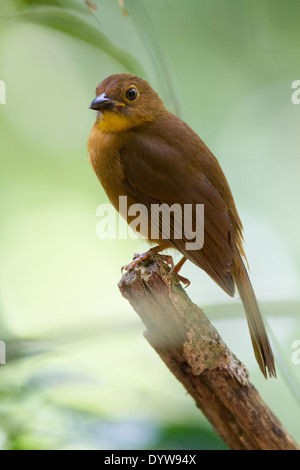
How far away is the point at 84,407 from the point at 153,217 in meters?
0.67

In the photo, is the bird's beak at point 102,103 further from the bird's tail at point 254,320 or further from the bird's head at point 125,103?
the bird's tail at point 254,320

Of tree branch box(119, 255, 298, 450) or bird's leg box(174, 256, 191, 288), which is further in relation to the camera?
bird's leg box(174, 256, 191, 288)

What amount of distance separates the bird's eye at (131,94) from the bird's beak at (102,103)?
89mm

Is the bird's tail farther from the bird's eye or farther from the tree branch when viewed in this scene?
the bird's eye

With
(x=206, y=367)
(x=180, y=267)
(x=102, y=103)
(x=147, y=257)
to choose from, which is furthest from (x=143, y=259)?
(x=102, y=103)

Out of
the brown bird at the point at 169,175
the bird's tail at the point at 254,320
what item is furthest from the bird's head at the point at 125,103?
the bird's tail at the point at 254,320

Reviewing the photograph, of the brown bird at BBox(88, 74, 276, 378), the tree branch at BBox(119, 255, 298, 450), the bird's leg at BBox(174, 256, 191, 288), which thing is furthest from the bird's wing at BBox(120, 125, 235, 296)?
the tree branch at BBox(119, 255, 298, 450)

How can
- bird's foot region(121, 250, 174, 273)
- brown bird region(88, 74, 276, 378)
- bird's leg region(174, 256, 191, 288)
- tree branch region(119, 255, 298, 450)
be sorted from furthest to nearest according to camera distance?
bird's leg region(174, 256, 191, 288), brown bird region(88, 74, 276, 378), bird's foot region(121, 250, 174, 273), tree branch region(119, 255, 298, 450)

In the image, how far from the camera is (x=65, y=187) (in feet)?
6.75

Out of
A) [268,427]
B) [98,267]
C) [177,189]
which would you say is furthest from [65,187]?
[268,427]

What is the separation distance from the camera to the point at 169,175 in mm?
1873

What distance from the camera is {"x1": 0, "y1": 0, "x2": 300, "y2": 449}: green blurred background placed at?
168 centimetres

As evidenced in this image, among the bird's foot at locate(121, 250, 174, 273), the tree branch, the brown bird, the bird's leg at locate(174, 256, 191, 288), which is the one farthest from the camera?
the bird's leg at locate(174, 256, 191, 288)

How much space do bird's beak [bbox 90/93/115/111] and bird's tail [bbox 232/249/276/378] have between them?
67cm
